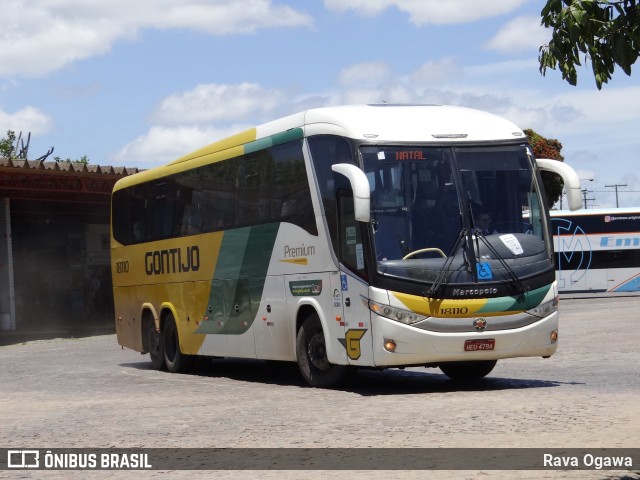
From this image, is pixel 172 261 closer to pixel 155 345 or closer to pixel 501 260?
pixel 155 345

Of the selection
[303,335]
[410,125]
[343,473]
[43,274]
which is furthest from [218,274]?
[43,274]

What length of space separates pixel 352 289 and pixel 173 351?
24.2 ft

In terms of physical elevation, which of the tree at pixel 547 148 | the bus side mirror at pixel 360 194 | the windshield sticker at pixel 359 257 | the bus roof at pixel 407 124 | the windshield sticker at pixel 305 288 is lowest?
the windshield sticker at pixel 305 288

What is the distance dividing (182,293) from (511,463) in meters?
12.5

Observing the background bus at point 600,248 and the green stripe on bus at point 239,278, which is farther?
the background bus at point 600,248

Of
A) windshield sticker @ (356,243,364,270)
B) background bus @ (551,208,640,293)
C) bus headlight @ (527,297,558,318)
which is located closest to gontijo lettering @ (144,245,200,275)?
windshield sticker @ (356,243,364,270)

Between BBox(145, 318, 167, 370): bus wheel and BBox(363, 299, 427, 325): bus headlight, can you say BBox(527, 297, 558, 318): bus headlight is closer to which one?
BBox(363, 299, 427, 325): bus headlight

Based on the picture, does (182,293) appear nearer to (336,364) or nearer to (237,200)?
(237,200)

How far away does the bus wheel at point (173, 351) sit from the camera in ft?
70.0

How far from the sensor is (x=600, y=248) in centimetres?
5019

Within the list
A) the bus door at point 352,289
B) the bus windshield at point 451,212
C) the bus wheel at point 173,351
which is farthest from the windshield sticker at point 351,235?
the bus wheel at point 173,351

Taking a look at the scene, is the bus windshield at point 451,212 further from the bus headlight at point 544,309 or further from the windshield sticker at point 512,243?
the bus headlight at point 544,309

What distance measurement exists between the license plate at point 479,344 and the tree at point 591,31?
7.96 metres

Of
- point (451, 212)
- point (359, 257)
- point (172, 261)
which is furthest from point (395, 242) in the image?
point (172, 261)
